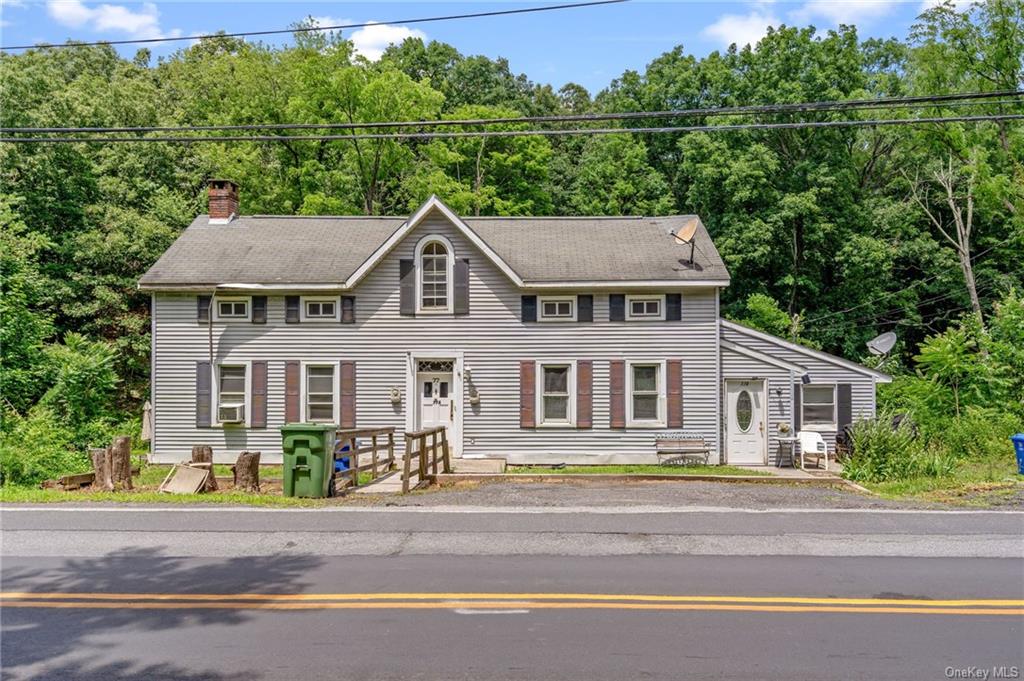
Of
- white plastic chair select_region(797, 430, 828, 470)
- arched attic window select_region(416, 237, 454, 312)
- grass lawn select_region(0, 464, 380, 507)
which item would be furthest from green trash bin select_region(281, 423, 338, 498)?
white plastic chair select_region(797, 430, 828, 470)

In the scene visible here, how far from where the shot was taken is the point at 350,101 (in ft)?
Result: 107

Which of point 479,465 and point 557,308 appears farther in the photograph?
point 557,308

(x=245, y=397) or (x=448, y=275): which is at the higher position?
(x=448, y=275)

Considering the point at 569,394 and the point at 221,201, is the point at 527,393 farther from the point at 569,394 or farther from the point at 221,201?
the point at 221,201

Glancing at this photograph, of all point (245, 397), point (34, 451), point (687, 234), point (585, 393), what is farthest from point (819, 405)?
point (34, 451)

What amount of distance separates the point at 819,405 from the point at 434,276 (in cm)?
1054

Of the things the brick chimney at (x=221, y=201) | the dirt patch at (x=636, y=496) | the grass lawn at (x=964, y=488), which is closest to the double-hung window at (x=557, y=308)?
the dirt patch at (x=636, y=496)

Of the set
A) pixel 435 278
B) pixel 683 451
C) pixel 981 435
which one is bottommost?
pixel 683 451

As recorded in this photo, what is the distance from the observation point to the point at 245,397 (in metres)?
19.8

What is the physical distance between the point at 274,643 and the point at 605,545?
4368 mm

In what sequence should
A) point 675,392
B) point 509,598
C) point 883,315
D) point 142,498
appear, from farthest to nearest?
point 883,315 → point 675,392 → point 142,498 → point 509,598

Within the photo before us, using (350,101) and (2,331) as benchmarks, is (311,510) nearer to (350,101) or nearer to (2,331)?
(2,331)

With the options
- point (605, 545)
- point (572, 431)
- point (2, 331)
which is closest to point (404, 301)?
point (572, 431)

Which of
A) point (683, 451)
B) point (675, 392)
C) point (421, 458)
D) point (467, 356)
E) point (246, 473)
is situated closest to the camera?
point (246, 473)
